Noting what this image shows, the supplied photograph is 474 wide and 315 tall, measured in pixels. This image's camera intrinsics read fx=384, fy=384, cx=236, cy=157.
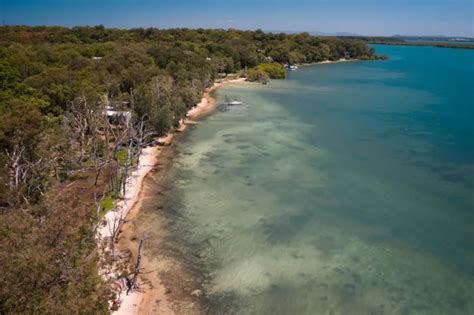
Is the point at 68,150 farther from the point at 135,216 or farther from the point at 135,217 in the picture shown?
the point at 135,217

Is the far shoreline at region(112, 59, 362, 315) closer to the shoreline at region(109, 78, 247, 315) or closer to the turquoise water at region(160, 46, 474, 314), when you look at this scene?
the shoreline at region(109, 78, 247, 315)

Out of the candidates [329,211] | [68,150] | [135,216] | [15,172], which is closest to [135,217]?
[135,216]

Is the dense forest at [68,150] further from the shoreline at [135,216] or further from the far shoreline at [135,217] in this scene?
the far shoreline at [135,217]

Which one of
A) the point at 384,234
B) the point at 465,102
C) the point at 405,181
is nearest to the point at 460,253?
the point at 384,234

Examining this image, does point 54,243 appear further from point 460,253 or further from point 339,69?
point 339,69

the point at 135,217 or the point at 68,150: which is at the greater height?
the point at 68,150

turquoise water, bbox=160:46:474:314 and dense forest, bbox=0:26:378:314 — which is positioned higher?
dense forest, bbox=0:26:378:314

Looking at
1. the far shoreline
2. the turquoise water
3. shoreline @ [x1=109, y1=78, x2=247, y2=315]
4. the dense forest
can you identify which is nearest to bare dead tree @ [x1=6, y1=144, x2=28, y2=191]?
the dense forest
